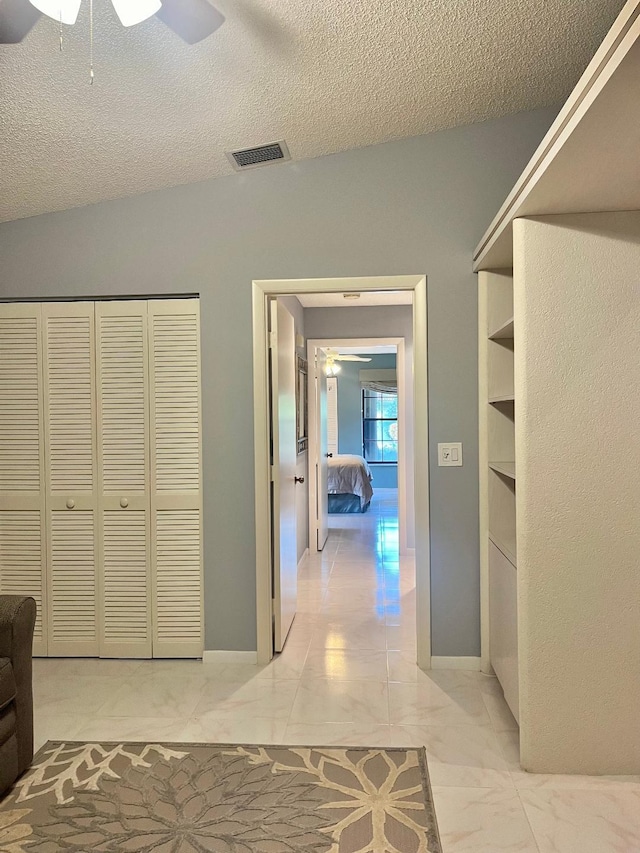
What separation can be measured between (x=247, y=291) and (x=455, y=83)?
4.58 feet

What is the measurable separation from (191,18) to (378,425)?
9.55 m

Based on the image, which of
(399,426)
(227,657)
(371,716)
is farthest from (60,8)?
(399,426)

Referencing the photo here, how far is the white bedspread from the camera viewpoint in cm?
848

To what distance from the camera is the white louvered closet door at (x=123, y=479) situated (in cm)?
348

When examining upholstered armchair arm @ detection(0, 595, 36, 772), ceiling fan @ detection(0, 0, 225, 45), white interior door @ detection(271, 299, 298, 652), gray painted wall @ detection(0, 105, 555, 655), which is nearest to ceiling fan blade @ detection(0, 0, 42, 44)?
ceiling fan @ detection(0, 0, 225, 45)

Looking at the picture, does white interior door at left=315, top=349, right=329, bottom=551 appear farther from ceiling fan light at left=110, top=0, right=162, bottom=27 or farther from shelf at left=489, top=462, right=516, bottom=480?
ceiling fan light at left=110, top=0, right=162, bottom=27

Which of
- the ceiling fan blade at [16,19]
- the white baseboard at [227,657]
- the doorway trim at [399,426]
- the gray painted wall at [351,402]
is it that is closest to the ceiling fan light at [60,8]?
the ceiling fan blade at [16,19]

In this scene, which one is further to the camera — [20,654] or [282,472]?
[282,472]

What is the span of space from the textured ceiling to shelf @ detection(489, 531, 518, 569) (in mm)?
2027

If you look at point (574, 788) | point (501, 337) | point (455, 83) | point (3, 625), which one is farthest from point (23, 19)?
point (574, 788)

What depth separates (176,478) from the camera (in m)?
3.49

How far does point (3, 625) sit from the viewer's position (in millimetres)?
2348

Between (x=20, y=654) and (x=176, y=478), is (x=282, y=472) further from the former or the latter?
(x=20, y=654)

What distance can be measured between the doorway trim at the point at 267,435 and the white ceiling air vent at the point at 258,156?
23.3 inches
